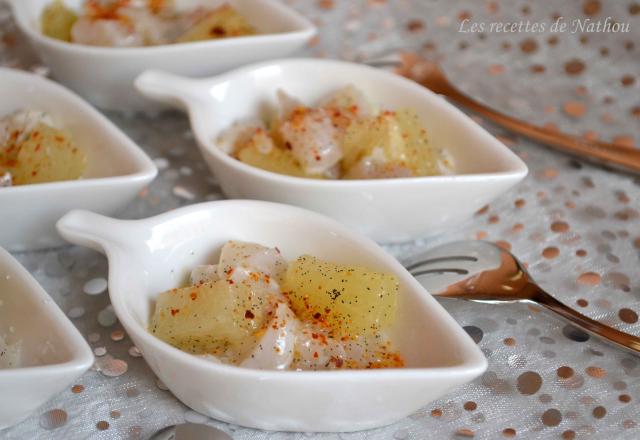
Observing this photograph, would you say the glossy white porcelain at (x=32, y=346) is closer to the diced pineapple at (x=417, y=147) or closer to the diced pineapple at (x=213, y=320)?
the diced pineapple at (x=213, y=320)

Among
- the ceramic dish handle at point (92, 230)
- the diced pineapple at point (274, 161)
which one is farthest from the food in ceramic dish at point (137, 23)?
the ceramic dish handle at point (92, 230)

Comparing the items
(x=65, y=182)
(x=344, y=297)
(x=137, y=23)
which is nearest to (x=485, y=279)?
(x=344, y=297)

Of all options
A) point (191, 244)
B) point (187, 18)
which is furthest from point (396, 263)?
point (187, 18)

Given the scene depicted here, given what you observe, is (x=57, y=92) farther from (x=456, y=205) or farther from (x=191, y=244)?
(x=456, y=205)

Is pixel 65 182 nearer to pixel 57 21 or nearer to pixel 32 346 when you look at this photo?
pixel 32 346

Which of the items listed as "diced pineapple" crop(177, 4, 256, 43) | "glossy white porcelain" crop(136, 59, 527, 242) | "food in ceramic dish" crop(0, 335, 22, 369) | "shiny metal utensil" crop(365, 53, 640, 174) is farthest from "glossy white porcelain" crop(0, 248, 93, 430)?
"shiny metal utensil" crop(365, 53, 640, 174)
